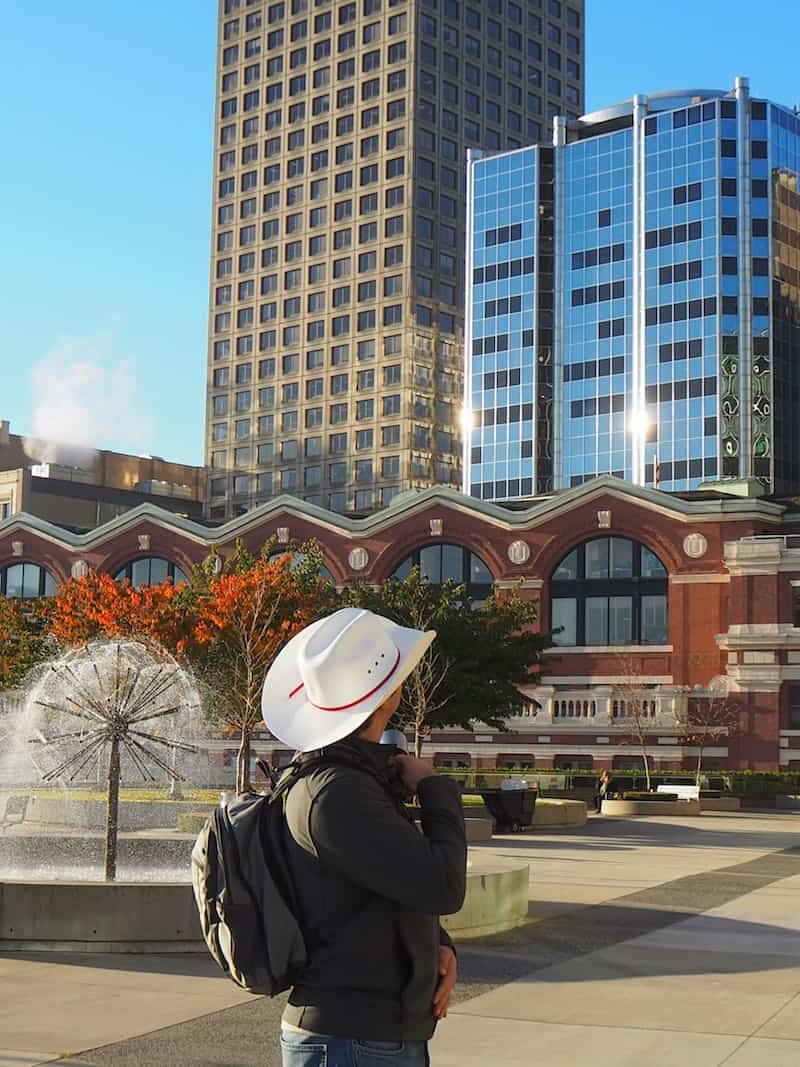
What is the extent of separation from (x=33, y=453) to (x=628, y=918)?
13707cm

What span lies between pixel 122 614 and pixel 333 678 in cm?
3607

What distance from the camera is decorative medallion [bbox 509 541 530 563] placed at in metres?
65.3

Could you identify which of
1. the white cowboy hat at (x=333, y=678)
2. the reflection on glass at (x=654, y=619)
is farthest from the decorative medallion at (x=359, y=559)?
the white cowboy hat at (x=333, y=678)

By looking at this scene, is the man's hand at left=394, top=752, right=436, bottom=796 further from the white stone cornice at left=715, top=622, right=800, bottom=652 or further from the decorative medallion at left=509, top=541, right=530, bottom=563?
the decorative medallion at left=509, top=541, right=530, bottom=563

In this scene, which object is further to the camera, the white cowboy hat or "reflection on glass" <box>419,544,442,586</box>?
"reflection on glass" <box>419,544,442,586</box>

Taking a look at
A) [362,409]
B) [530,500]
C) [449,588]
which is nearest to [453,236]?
[362,409]

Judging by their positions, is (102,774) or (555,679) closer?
(102,774)

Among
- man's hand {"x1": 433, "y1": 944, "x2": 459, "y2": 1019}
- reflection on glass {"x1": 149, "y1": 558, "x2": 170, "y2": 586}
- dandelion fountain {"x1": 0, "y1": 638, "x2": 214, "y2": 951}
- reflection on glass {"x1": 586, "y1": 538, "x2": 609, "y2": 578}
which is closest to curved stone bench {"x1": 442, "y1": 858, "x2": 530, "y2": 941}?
dandelion fountain {"x1": 0, "y1": 638, "x2": 214, "y2": 951}

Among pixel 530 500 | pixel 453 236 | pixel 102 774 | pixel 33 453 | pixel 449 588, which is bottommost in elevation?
pixel 102 774

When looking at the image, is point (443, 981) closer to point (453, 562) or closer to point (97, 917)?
point (97, 917)

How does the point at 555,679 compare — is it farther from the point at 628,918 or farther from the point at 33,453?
the point at 33,453

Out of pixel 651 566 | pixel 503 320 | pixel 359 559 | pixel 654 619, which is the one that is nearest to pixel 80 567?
pixel 359 559

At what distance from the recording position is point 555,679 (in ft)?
213

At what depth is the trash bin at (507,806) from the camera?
3253 cm
